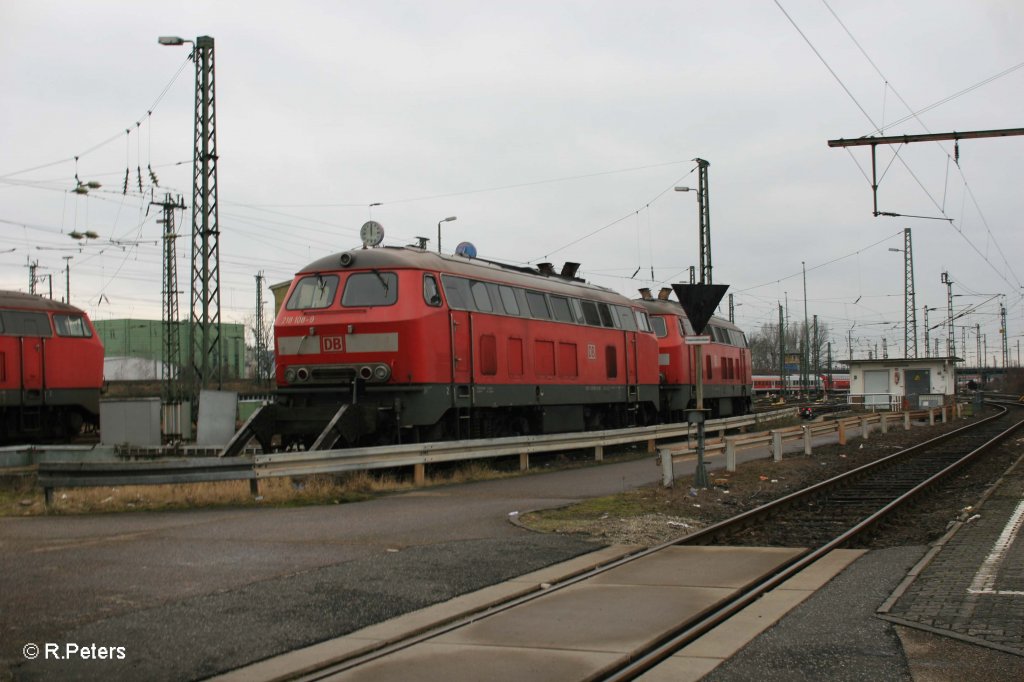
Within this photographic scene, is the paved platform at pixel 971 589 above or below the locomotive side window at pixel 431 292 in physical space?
below

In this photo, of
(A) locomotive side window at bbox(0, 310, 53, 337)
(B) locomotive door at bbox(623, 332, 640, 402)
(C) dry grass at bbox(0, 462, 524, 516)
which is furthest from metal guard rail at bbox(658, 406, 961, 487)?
(A) locomotive side window at bbox(0, 310, 53, 337)

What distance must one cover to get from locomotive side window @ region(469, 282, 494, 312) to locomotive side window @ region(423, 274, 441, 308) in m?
1.33

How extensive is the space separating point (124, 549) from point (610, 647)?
5.44 metres

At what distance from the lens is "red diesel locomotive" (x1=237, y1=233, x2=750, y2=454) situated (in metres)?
16.2

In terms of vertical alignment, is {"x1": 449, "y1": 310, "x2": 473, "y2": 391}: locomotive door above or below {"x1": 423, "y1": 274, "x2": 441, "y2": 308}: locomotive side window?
below

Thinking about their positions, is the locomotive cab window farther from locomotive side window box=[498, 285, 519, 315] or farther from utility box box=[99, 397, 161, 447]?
utility box box=[99, 397, 161, 447]

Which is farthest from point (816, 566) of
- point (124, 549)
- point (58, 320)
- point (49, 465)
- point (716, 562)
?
point (58, 320)

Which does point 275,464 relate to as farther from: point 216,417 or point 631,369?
point 631,369

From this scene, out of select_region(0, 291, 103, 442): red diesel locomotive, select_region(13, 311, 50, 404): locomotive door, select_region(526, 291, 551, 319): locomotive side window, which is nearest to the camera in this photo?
select_region(526, 291, 551, 319): locomotive side window

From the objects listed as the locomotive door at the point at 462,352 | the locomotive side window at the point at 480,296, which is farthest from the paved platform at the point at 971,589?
the locomotive side window at the point at 480,296

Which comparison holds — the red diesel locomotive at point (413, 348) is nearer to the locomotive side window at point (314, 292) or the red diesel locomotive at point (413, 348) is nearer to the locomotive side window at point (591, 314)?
the locomotive side window at point (314, 292)

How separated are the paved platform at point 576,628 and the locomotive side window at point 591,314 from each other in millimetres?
14180

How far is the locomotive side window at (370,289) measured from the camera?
1653 cm

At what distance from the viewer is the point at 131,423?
70.8 feet
